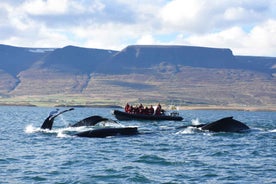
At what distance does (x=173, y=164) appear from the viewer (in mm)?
24156

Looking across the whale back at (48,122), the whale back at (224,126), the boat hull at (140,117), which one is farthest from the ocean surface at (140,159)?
the boat hull at (140,117)

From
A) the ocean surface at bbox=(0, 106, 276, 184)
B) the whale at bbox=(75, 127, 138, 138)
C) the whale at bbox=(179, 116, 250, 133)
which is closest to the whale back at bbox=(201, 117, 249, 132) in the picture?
the whale at bbox=(179, 116, 250, 133)

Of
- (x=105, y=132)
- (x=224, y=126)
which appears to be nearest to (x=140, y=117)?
(x=224, y=126)

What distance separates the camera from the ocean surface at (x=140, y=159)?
20844 mm

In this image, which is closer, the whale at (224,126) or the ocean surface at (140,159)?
the ocean surface at (140,159)

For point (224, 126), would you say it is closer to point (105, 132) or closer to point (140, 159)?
point (105, 132)

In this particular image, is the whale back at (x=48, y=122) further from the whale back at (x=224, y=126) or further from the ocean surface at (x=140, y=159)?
the whale back at (x=224, y=126)

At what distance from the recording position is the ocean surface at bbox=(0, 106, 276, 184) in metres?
20.8

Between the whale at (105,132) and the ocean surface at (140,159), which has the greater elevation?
the whale at (105,132)

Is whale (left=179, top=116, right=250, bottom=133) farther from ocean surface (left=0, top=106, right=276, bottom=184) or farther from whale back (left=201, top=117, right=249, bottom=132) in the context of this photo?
ocean surface (left=0, top=106, right=276, bottom=184)

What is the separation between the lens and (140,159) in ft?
84.8

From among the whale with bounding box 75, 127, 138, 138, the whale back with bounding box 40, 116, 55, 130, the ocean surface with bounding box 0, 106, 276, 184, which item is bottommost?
the ocean surface with bounding box 0, 106, 276, 184

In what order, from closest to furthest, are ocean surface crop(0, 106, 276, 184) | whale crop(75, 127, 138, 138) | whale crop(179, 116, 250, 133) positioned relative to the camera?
ocean surface crop(0, 106, 276, 184) < whale crop(75, 127, 138, 138) < whale crop(179, 116, 250, 133)

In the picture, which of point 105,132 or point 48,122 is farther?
point 48,122
